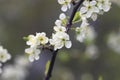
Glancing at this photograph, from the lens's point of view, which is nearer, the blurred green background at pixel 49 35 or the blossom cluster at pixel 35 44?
the blossom cluster at pixel 35 44

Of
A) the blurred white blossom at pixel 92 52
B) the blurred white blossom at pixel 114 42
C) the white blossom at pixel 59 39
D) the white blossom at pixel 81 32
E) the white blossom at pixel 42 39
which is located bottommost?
the blurred white blossom at pixel 114 42

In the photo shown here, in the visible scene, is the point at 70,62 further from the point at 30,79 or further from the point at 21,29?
the point at 21,29

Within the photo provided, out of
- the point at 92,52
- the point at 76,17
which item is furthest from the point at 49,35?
the point at 76,17

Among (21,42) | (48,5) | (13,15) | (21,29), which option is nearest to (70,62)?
(21,42)

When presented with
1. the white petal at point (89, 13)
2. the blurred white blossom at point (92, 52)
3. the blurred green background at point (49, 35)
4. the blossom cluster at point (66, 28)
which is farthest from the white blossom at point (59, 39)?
the blurred white blossom at point (92, 52)

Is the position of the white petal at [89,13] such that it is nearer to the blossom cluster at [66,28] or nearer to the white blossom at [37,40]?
the blossom cluster at [66,28]

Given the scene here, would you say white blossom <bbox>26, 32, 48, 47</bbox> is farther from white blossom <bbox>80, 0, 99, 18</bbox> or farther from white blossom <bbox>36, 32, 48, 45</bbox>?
white blossom <bbox>80, 0, 99, 18</bbox>

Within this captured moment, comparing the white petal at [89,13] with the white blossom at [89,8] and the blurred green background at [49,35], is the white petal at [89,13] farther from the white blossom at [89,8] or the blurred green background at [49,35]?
the blurred green background at [49,35]

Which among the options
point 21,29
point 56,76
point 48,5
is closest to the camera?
point 56,76

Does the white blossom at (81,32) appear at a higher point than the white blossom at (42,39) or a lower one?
lower
